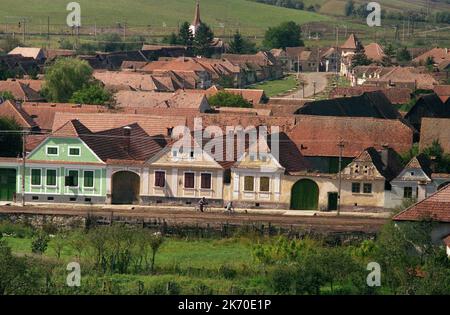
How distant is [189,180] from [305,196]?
2.65 metres

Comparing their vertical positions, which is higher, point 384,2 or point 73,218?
point 384,2

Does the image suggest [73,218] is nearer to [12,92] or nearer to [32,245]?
[32,245]

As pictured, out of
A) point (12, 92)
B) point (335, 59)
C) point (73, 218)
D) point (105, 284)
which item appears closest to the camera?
point (105, 284)

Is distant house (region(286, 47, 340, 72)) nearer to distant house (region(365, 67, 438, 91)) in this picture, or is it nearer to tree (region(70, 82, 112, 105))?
distant house (region(365, 67, 438, 91))

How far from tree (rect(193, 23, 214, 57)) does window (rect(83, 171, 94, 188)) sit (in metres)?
64.9

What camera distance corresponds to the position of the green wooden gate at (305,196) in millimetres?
35906

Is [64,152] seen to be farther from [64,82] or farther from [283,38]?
[283,38]

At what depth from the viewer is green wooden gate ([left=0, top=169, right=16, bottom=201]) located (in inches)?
1464

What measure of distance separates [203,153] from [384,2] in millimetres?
131917

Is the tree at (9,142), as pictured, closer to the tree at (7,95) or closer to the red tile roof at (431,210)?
the tree at (7,95)

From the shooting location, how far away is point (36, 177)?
36.9m

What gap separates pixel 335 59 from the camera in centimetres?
10294

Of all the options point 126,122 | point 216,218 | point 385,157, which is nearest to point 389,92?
point 126,122
